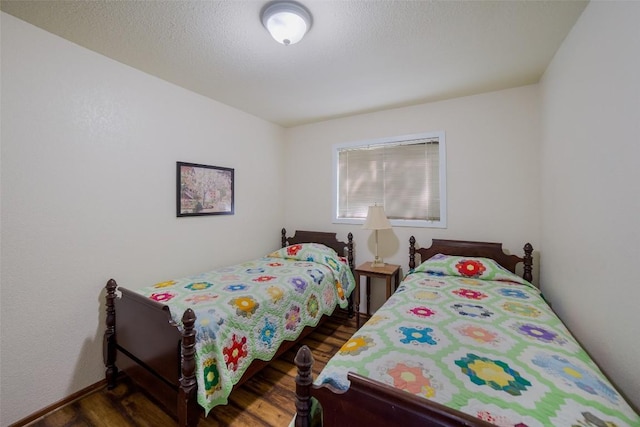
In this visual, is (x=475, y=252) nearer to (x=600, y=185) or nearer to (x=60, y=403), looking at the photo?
(x=600, y=185)

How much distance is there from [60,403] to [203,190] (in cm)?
187

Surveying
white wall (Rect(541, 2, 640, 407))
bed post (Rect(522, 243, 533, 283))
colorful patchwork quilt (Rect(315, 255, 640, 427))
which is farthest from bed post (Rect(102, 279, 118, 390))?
bed post (Rect(522, 243, 533, 283))

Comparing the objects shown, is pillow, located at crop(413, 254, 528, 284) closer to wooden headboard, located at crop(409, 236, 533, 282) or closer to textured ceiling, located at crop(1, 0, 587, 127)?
wooden headboard, located at crop(409, 236, 533, 282)

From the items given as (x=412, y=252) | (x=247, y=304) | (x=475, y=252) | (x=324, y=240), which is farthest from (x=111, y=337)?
(x=475, y=252)

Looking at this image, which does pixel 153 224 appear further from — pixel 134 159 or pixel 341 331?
pixel 341 331

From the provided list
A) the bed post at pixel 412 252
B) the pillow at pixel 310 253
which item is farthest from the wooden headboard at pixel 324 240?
the bed post at pixel 412 252

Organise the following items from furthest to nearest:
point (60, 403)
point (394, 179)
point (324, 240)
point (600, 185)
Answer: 1. point (324, 240)
2. point (394, 179)
3. point (60, 403)
4. point (600, 185)

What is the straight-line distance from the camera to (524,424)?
81 centimetres

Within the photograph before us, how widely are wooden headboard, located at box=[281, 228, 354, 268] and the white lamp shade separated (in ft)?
1.40

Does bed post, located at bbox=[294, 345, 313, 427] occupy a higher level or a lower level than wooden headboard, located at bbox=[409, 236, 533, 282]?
lower

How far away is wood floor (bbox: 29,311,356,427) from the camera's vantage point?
1662 mm

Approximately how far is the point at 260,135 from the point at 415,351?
9.92 ft

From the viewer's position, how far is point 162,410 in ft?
5.74

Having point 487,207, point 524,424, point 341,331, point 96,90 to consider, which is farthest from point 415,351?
point 96,90
